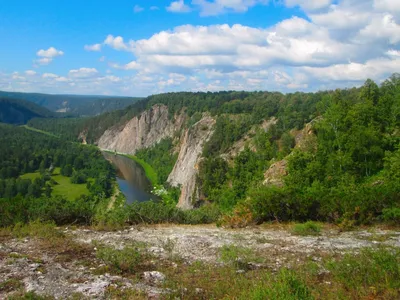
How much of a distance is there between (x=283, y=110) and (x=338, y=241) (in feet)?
224

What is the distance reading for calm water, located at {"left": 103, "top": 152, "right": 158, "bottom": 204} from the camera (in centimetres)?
7938

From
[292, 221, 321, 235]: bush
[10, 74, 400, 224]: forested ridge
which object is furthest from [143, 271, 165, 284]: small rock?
[10, 74, 400, 224]: forested ridge

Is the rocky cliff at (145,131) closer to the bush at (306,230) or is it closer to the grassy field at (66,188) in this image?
the grassy field at (66,188)

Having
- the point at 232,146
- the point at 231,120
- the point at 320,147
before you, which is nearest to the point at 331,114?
the point at 320,147

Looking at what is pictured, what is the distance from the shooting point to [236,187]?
4562 cm

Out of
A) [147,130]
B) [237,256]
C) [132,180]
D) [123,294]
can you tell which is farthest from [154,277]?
[147,130]

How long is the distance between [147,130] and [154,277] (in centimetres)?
15128

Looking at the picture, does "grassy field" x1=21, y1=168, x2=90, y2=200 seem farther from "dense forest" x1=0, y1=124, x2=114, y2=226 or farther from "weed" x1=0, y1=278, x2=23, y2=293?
"weed" x1=0, y1=278, x2=23, y2=293

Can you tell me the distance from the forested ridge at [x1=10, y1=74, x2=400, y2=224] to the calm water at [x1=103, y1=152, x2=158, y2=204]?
Result: 781 inches

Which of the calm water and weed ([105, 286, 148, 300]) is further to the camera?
the calm water

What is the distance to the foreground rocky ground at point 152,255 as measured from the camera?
6.89 m

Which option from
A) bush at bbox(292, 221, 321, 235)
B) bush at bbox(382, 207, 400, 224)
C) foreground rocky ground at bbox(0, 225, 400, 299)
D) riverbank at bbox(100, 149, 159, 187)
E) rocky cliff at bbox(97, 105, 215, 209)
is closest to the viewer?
foreground rocky ground at bbox(0, 225, 400, 299)

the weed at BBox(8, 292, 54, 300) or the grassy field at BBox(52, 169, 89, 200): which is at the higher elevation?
the weed at BBox(8, 292, 54, 300)

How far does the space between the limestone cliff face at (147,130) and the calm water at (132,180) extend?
460 inches
